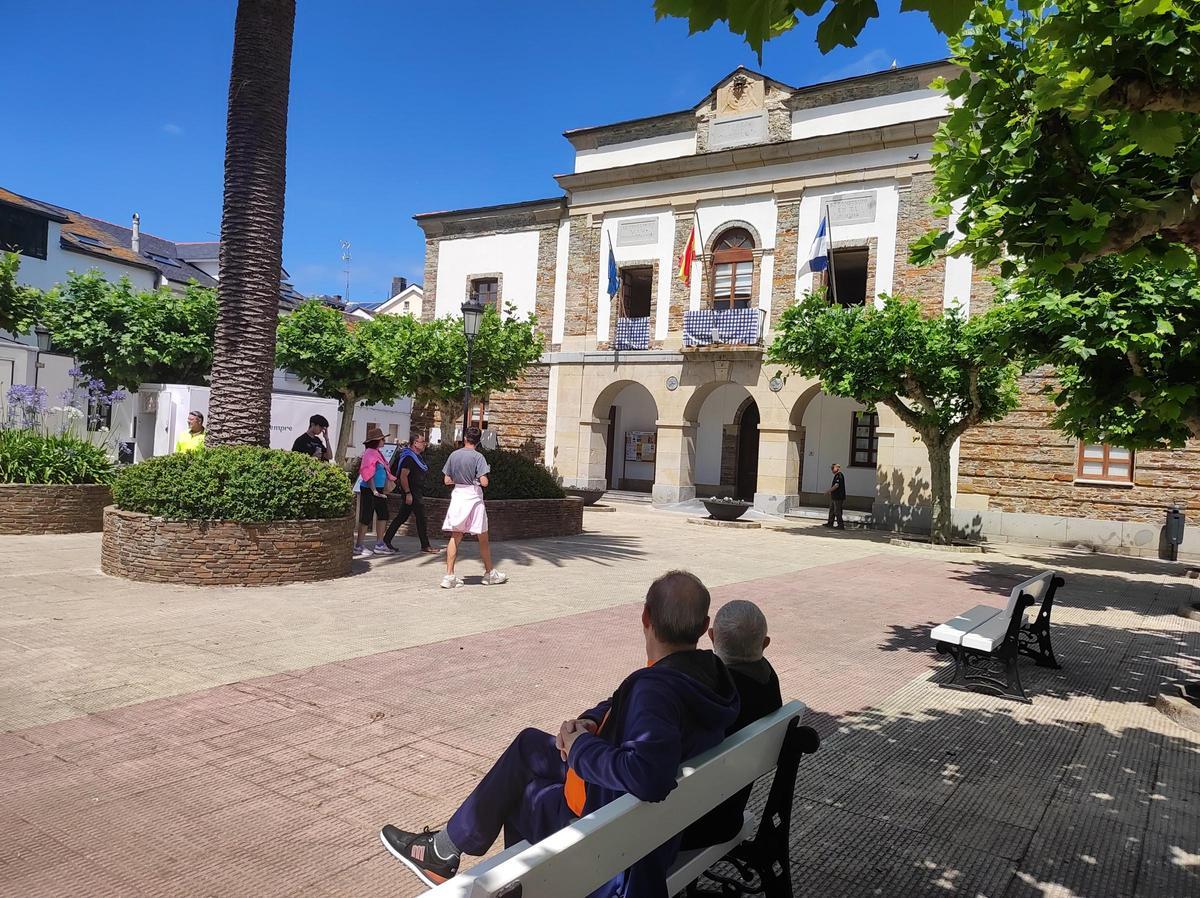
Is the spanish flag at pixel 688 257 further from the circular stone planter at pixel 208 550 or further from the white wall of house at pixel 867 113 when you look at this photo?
the circular stone planter at pixel 208 550

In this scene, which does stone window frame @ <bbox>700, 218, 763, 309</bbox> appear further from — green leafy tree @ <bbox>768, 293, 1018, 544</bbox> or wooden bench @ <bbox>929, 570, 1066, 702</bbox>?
wooden bench @ <bbox>929, 570, 1066, 702</bbox>

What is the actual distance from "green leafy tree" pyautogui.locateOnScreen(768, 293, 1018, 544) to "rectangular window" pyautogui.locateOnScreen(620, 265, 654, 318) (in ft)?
28.4

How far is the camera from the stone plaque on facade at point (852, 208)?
72.5ft

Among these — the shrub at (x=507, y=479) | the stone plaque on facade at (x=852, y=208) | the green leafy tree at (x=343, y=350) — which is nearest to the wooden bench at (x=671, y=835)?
the shrub at (x=507, y=479)

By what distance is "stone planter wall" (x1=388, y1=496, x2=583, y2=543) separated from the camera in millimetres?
13344

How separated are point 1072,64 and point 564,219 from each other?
79.0 ft

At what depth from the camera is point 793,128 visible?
2331 cm

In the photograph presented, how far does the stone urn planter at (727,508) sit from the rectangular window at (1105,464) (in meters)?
7.64

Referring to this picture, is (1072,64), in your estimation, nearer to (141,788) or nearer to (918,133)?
(141,788)

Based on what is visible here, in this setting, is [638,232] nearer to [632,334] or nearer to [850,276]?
[632,334]

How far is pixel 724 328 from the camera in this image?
23906 mm

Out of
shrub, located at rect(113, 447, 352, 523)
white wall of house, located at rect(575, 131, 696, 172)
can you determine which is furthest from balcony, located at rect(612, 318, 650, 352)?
shrub, located at rect(113, 447, 352, 523)

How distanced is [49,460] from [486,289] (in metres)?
18.4

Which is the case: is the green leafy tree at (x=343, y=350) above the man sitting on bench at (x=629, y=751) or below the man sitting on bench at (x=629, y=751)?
above
